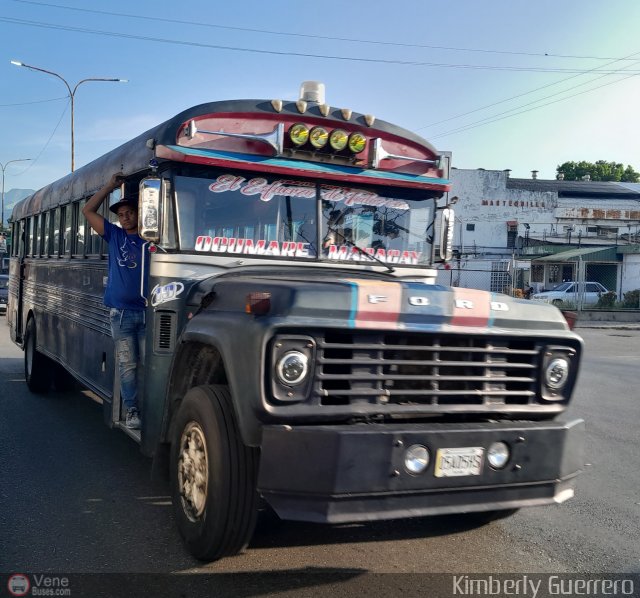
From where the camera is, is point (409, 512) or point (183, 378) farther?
point (183, 378)

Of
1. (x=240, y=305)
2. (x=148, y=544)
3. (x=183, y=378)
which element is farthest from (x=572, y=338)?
(x=148, y=544)

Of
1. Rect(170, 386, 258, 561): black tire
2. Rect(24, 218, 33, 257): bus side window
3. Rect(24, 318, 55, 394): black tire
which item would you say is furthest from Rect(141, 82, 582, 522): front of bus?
Rect(24, 218, 33, 257): bus side window

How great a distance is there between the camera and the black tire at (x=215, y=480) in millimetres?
3643

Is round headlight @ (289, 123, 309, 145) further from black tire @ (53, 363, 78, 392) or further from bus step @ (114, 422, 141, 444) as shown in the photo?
black tire @ (53, 363, 78, 392)

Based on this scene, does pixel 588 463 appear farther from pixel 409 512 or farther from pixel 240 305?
pixel 240 305

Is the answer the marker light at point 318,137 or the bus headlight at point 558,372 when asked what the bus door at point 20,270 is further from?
the bus headlight at point 558,372

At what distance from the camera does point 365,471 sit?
334 cm

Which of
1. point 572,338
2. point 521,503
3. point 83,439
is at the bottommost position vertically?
point 83,439

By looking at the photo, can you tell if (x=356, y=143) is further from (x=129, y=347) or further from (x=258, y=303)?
(x=129, y=347)

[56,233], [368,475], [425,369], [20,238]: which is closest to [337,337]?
[425,369]

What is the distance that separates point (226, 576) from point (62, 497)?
1899 mm

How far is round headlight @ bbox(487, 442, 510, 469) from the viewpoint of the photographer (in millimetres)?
3646

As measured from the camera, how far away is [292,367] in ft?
11.3

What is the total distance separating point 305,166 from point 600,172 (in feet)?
232
